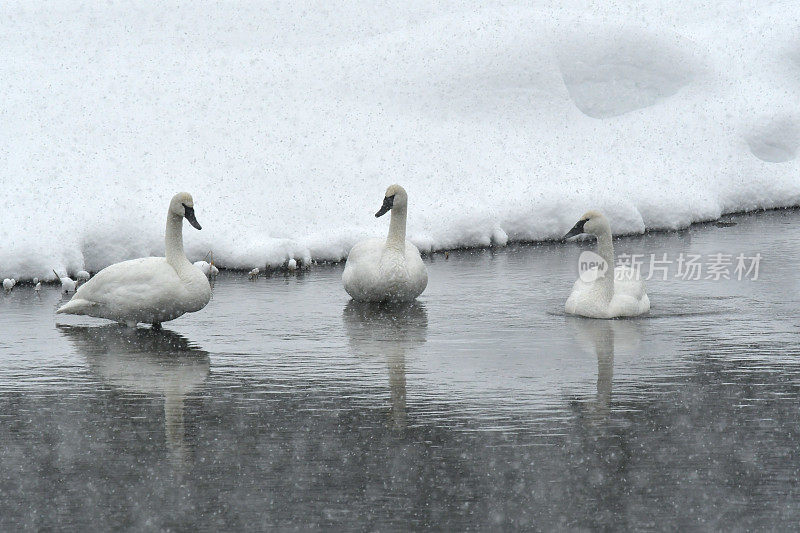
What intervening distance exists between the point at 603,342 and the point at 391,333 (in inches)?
79.5

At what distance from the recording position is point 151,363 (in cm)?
1106

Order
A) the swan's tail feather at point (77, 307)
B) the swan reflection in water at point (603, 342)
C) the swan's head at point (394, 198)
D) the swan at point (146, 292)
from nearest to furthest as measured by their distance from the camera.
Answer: the swan reflection in water at point (603, 342), the swan at point (146, 292), the swan's tail feather at point (77, 307), the swan's head at point (394, 198)

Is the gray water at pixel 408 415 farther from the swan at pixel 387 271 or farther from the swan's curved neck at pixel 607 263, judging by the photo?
the swan's curved neck at pixel 607 263

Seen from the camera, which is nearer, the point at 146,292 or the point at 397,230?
the point at 146,292

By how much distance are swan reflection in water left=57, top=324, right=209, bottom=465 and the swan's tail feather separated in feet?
0.53

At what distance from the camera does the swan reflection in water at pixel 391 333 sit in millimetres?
10164

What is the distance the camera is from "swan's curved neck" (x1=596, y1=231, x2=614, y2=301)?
1317cm

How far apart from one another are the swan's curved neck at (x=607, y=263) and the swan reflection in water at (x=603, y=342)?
36 centimetres

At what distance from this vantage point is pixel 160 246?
17.0 meters

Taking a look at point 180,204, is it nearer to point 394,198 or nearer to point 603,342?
point 394,198

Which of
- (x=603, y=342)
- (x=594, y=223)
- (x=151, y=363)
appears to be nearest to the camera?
(x=151, y=363)

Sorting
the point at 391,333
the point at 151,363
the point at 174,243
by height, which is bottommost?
the point at 151,363

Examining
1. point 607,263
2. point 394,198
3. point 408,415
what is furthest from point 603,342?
point 394,198

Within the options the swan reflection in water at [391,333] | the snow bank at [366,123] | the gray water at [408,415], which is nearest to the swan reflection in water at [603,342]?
the gray water at [408,415]
